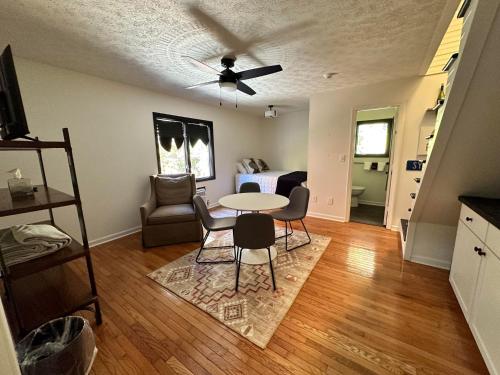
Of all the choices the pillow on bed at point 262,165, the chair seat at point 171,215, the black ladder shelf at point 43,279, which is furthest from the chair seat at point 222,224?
the pillow on bed at point 262,165

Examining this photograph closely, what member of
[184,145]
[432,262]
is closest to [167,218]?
[184,145]

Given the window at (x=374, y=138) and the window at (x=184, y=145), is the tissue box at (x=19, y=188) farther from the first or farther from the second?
the window at (x=374, y=138)

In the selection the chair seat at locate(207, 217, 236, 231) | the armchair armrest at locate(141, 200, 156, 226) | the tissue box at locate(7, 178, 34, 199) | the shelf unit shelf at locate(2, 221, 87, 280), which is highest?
the tissue box at locate(7, 178, 34, 199)

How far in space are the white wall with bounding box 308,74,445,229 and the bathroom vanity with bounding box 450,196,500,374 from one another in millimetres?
1501

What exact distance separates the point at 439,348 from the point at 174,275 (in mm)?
2259

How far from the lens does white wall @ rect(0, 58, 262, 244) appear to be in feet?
7.74

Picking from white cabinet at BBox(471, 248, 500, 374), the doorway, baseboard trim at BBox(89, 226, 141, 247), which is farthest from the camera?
the doorway

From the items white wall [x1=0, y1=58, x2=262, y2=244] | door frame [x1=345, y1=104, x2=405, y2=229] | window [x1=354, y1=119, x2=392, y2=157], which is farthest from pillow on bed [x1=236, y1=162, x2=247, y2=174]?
window [x1=354, y1=119, x2=392, y2=157]

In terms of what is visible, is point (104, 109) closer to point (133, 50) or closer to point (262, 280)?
point (133, 50)

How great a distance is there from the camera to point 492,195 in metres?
1.71

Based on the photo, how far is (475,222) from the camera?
1526mm

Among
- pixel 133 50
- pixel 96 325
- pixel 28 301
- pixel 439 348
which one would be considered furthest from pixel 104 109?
pixel 439 348

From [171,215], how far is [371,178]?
4.32m

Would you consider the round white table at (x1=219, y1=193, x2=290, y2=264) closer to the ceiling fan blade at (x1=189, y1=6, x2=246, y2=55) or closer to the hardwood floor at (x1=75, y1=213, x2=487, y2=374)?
the hardwood floor at (x1=75, y1=213, x2=487, y2=374)
